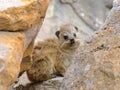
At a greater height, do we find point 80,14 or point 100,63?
point 100,63

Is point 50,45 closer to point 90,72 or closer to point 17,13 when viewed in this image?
point 17,13

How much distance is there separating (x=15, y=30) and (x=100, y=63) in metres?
0.94

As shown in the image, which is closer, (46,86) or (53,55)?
(46,86)

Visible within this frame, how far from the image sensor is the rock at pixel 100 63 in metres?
2.73

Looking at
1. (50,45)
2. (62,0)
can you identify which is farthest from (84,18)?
(50,45)

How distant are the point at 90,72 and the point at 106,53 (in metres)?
0.19

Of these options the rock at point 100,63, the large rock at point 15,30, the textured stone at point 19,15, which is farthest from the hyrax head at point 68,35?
the rock at point 100,63

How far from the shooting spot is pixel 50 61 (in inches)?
186

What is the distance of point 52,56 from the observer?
16.0 feet

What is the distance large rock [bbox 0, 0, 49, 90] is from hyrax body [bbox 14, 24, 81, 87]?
30.5 inches

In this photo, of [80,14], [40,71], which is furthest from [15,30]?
[80,14]

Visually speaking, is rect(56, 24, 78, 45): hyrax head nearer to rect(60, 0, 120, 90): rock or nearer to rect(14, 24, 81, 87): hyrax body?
rect(14, 24, 81, 87): hyrax body

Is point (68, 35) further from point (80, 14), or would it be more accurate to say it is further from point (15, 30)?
point (80, 14)

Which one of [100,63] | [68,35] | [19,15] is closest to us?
[100,63]
